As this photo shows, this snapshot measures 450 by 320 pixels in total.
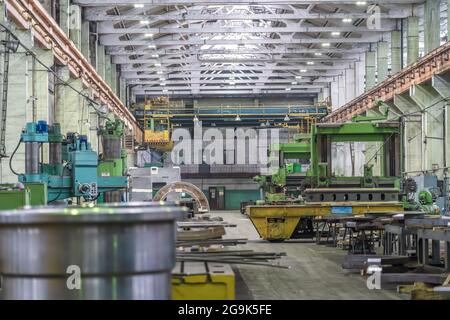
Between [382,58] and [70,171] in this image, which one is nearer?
[70,171]

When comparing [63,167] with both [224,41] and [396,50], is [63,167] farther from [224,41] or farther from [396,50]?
[396,50]

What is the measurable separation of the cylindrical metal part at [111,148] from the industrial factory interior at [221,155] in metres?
0.06

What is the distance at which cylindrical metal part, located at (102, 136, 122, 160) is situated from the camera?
2062 cm

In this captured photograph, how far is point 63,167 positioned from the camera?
53.8 feet

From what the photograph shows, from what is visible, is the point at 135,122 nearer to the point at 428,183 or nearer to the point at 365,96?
the point at 365,96

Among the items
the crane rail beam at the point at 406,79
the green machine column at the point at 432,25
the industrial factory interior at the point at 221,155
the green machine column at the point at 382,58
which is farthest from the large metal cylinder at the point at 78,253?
the green machine column at the point at 382,58

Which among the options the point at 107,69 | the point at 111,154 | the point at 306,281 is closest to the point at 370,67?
the point at 107,69

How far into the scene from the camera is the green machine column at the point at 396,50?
30.9 meters

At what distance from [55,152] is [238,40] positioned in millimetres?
17852

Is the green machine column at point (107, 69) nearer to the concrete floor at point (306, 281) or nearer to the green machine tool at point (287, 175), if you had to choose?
the green machine tool at point (287, 175)

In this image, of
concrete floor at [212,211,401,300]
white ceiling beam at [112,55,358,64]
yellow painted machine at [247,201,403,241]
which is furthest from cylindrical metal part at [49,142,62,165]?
white ceiling beam at [112,55,358,64]

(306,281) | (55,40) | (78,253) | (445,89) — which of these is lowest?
(306,281)

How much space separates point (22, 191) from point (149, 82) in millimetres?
34123

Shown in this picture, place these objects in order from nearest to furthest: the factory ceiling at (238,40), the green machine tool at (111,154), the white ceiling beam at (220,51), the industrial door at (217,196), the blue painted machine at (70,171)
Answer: the blue painted machine at (70,171) < the green machine tool at (111,154) < the factory ceiling at (238,40) < the white ceiling beam at (220,51) < the industrial door at (217,196)
